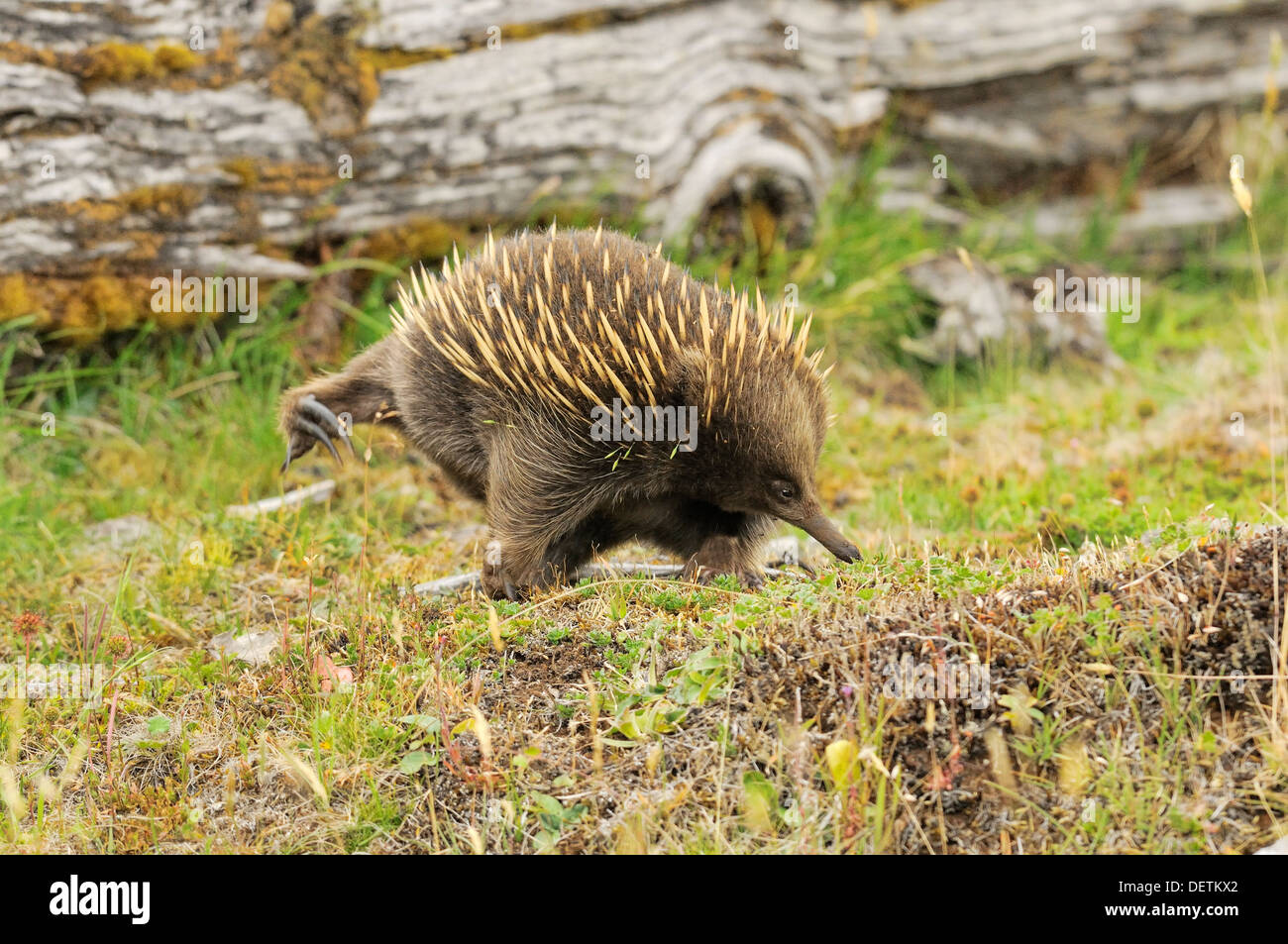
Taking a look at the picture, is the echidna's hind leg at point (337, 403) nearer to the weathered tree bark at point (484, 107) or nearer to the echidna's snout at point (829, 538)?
the weathered tree bark at point (484, 107)

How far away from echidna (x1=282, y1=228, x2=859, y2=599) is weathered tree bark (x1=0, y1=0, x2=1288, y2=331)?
1855 mm

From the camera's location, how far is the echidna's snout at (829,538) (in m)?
3.74

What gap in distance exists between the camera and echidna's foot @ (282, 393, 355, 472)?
457 centimetres

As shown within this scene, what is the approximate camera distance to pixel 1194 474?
529 cm

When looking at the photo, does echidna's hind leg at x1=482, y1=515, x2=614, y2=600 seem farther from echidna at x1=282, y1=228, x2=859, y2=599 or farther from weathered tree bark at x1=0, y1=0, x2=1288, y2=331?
weathered tree bark at x1=0, y1=0, x2=1288, y2=331

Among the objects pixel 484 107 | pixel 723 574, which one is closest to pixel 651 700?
pixel 723 574

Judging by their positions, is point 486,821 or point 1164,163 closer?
point 486,821

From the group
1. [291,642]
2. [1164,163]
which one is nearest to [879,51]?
[1164,163]

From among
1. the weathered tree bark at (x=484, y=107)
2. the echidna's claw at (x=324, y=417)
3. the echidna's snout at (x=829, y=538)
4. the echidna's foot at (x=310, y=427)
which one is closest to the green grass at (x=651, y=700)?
the echidna's snout at (x=829, y=538)

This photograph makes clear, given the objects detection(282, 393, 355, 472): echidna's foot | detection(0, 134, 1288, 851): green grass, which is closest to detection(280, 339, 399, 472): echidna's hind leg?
detection(282, 393, 355, 472): echidna's foot

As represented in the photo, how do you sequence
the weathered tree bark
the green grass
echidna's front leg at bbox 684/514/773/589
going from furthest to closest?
the weathered tree bark
echidna's front leg at bbox 684/514/773/589
the green grass
